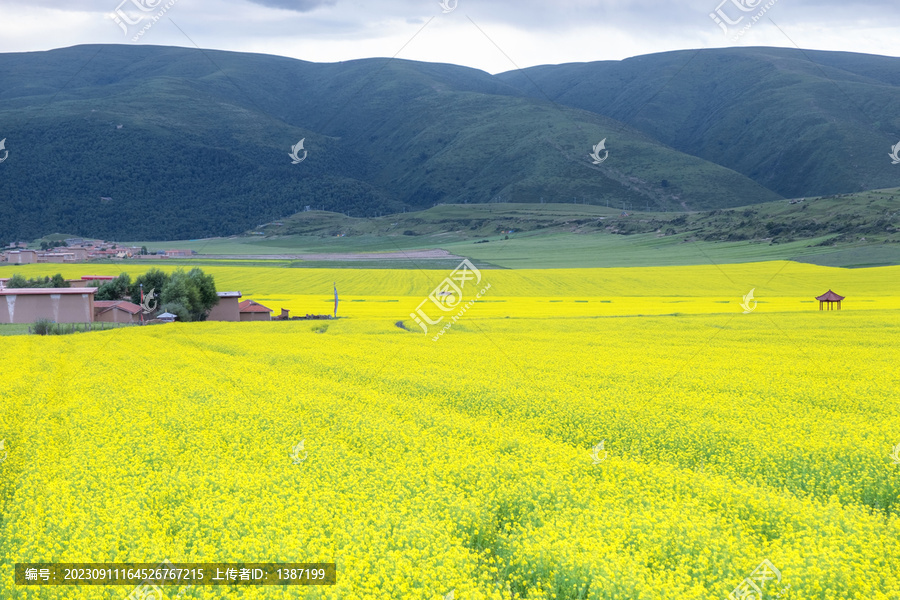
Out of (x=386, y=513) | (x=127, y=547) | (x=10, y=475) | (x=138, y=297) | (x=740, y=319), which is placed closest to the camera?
(x=127, y=547)

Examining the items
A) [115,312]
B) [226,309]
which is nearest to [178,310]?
[115,312]

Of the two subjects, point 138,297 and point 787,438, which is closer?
point 787,438

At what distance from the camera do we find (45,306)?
54469 mm

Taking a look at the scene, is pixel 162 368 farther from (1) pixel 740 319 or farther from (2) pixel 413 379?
(1) pixel 740 319

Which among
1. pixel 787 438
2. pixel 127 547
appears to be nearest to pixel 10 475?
pixel 127 547

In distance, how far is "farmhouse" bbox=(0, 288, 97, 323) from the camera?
54.2 metres

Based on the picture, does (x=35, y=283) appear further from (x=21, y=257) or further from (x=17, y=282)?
(x=21, y=257)

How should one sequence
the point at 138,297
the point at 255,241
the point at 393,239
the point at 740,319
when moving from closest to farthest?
1. the point at 740,319
2. the point at 138,297
3. the point at 393,239
4. the point at 255,241

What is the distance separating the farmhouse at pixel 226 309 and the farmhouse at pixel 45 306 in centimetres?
1035

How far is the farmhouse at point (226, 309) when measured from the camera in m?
62.0

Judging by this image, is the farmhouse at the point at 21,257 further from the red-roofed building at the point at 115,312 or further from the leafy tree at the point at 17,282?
the red-roofed building at the point at 115,312

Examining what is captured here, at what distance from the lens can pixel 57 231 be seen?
200 m

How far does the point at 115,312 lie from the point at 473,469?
51997 millimetres

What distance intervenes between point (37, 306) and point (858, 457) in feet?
185
